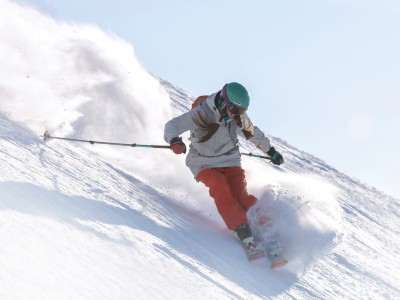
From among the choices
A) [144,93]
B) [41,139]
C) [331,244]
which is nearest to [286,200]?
[331,244]

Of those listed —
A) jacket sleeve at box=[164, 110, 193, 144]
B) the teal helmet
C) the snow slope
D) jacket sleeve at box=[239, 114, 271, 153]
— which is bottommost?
the snow slope

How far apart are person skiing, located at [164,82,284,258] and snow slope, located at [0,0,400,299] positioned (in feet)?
0.91

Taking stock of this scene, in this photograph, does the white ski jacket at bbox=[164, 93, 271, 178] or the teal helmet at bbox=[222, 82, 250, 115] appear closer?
the teal helmet at bbox=[222, 82, 250, 115]

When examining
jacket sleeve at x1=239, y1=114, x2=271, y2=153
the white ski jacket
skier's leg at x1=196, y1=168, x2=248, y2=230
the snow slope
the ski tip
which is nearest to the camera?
the snow slope

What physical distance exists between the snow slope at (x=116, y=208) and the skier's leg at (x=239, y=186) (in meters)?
0.18

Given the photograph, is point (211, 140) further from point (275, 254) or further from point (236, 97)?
point (275, 254)

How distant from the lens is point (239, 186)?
213 inches

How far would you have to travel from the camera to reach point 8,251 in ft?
7.93

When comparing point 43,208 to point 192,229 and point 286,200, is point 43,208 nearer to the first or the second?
point 192,229

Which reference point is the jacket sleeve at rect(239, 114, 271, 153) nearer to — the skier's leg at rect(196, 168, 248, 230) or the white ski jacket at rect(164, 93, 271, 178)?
the white ski jacket at rect(164, 93, 271, 178)

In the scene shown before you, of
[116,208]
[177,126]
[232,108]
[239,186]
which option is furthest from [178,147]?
[116,208]

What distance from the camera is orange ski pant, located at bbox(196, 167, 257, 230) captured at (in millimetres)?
4957

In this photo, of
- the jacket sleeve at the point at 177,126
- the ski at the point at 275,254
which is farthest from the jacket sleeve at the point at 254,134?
the ski at the point at 275,254

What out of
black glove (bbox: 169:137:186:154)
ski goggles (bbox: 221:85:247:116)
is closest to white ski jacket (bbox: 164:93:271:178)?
ski goggles (bbox: 221:85:247:116)
